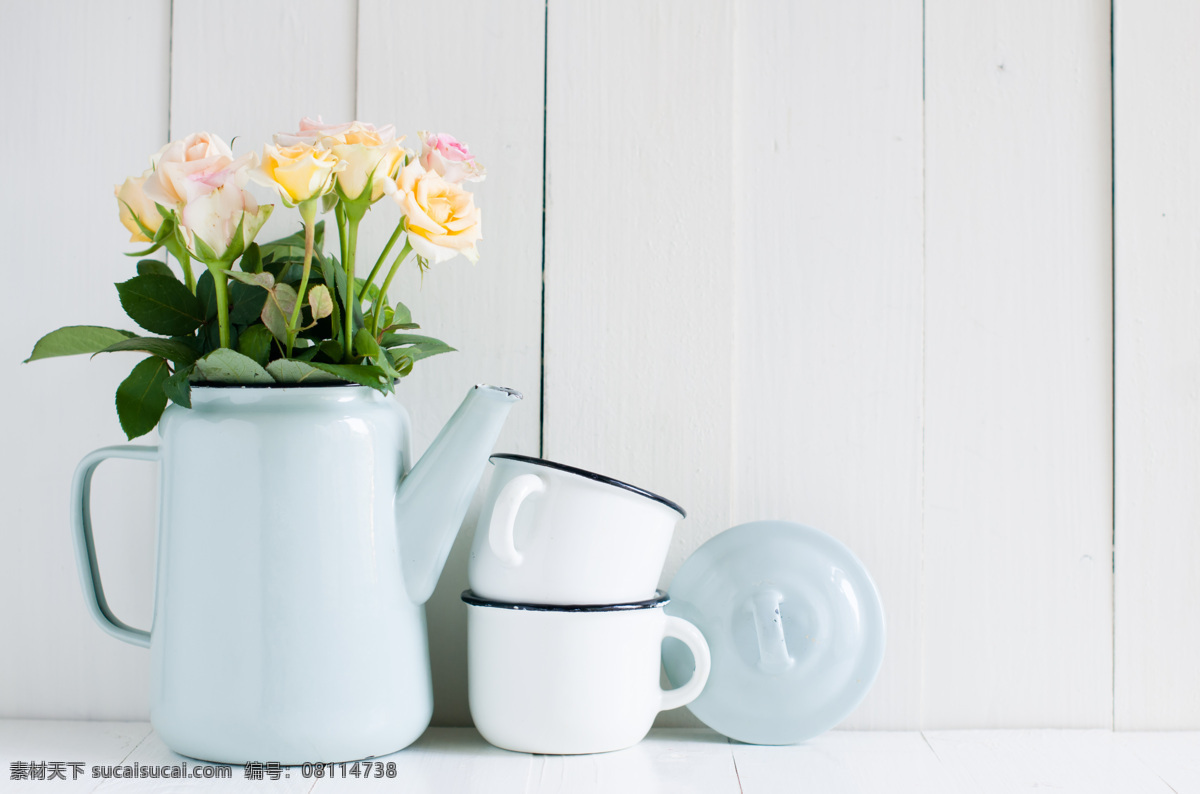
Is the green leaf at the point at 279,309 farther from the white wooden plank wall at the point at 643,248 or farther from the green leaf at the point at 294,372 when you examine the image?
the white wooden plank wall at the point at 643,248

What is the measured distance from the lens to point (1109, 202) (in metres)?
0.74

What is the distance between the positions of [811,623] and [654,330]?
0.26 meters

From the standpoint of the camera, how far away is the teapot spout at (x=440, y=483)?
0.61 m

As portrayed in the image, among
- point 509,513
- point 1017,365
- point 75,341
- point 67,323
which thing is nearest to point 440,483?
point 509,513

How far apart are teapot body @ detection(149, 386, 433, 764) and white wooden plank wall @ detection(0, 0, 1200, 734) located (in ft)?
0.48

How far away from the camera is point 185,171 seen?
525mm

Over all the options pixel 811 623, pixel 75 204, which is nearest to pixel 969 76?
pixel 811 623

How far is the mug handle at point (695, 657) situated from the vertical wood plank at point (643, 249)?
0.08 m

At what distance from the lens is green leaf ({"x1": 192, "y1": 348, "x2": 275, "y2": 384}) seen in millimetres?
549

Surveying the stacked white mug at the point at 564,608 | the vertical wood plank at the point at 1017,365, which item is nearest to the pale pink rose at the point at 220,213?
the stacked white mug at the point at 564,608

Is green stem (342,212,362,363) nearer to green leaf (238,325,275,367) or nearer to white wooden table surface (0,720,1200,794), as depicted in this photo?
green leaf (238,325,275,367)

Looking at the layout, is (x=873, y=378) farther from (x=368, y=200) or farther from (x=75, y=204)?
(x=75, y=204)

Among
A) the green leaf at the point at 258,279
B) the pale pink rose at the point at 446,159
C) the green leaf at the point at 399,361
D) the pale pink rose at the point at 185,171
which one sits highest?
the pale pink rose at the point at 446,159

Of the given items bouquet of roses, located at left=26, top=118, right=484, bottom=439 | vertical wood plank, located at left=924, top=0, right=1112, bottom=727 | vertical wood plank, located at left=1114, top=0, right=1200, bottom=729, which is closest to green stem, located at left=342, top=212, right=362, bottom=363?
bouquet of roses, located at left=26, top=118, right=484, bottom=439
